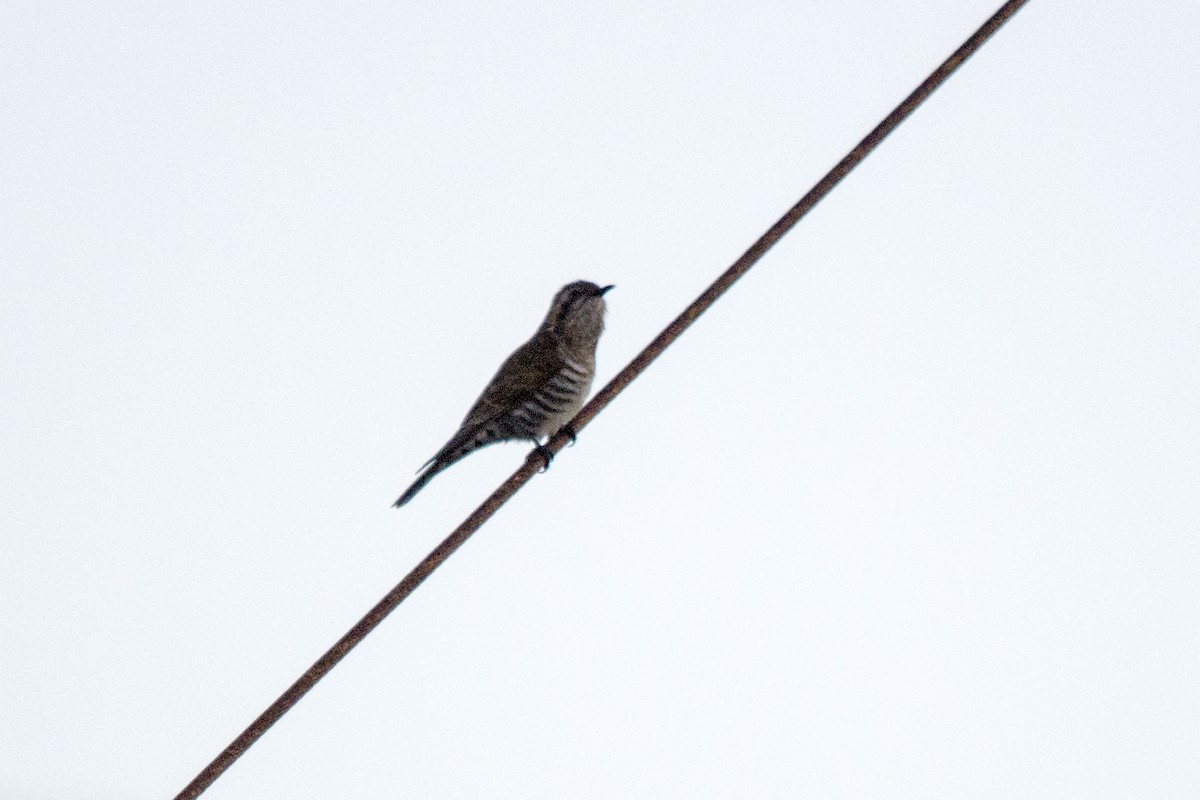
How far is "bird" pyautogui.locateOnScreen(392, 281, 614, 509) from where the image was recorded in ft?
24.4

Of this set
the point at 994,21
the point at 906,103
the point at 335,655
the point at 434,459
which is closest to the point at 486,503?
the point at 335,655

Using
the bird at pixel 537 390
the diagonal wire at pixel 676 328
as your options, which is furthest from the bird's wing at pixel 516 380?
the diagonal wire at pixel 676 328

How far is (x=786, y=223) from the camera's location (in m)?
3.26

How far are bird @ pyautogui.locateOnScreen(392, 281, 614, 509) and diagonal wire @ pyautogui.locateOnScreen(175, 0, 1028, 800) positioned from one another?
369cm

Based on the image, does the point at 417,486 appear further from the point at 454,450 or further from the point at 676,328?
the point at 676,328

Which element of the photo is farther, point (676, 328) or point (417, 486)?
point (417, 486)

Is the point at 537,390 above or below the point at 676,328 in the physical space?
above

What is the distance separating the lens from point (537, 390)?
24.7ft

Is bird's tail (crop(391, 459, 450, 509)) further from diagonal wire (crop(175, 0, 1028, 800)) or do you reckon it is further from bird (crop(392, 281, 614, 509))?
diagonal wire (crop(175, 0, 1028, 800))

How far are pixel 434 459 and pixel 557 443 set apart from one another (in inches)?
52.9

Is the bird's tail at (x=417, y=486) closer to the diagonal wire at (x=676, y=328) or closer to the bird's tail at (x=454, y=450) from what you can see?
the bird's tail at (x=454, y=450)

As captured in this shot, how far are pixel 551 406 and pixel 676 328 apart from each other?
4.19 m

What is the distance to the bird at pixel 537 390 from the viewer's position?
7.44 metres

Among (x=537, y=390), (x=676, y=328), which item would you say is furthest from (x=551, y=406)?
(x=676, y=328)
